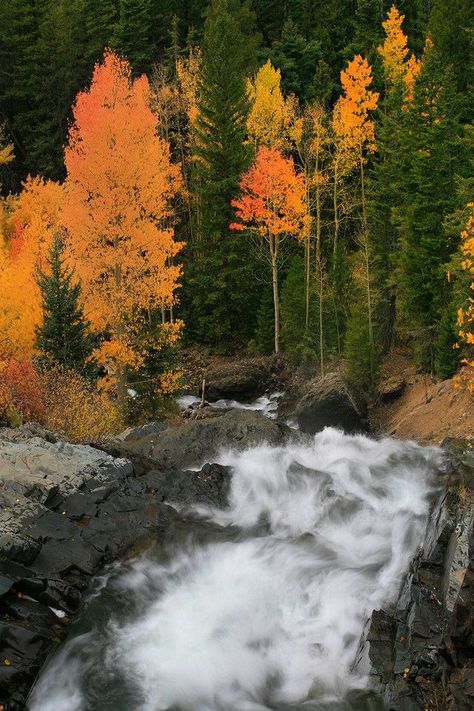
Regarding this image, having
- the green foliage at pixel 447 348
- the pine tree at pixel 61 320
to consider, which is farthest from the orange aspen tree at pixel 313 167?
the pine tree at pixel 61 320

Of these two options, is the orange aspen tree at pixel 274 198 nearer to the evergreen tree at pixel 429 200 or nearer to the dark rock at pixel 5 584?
the evergreen tree at pixel 429 200

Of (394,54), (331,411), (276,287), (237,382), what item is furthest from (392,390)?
(394,54)

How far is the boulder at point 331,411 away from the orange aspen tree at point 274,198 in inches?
274

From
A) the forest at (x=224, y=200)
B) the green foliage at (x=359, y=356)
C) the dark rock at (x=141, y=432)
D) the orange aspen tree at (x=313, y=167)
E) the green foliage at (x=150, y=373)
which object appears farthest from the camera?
the orange aspen tree at (x=313, y=167)

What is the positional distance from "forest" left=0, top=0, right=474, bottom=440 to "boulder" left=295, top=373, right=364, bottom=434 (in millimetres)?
1941

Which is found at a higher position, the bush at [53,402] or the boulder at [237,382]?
the bush at [53,402]

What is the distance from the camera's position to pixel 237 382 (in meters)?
26.0

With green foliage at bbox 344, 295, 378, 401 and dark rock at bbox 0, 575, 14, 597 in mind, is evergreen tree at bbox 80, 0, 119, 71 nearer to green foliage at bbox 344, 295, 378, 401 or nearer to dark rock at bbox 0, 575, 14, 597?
green foliage at bbox 344, 295, 378, 401

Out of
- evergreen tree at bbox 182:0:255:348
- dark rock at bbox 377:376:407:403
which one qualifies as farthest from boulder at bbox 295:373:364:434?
evergreen tree at bbox 182:0:255:348

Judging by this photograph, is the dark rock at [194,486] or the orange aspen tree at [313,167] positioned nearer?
the dark rock at [194,486]

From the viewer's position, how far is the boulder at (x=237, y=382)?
2600cm

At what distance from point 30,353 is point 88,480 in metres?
9.19

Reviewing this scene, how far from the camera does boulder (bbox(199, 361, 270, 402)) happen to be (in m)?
26.0

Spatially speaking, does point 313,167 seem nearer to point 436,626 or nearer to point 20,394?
point 20,394
